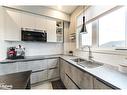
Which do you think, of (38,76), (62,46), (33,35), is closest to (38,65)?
(38,76)

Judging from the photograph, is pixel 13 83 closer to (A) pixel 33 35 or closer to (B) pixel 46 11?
(A) pixel 33 35

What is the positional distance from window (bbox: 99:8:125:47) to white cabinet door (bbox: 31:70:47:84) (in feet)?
6.20

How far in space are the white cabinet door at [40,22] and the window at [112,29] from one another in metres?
1.90

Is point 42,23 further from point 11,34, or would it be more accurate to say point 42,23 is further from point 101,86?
point 101,86

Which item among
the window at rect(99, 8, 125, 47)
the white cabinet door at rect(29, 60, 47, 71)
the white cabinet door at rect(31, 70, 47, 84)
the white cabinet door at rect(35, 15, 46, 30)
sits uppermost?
the white cabinet door at rect(35, 15, 46, 30)

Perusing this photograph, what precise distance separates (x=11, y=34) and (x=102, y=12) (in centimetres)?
233

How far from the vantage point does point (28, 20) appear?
3.26 m

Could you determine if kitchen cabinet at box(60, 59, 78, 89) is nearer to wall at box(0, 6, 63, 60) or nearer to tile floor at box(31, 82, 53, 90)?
tile floor at box(31, 82, 53, 90)

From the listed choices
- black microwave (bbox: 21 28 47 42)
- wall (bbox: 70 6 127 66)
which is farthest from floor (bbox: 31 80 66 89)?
black microwave (bbox: 21 28 47 42)

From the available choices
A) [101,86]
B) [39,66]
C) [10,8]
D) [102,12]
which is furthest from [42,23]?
[101,86]

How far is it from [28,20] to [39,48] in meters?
1.09

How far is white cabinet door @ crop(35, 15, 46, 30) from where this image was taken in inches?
137

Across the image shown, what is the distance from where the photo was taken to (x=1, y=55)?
9.35 ft

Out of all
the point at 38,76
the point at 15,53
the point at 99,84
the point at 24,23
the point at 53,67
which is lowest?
the point at 38,76
